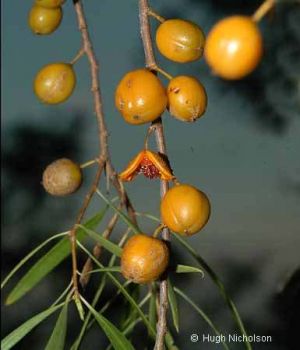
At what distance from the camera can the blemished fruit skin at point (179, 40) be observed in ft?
2.50

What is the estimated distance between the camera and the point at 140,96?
694 mm

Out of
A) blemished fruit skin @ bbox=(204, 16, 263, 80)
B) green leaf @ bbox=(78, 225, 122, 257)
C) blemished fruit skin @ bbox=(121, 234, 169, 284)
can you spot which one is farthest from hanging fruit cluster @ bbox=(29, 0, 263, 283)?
blemished fruit skin @ bbox=(204, 16, 263, 80)

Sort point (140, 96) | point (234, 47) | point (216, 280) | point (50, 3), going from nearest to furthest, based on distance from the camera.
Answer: point (234, 47), point (140, 96), point (50, 3), point (216, 280)

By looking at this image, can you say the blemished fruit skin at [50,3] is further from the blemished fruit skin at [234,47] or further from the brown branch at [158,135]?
the blemished fruit skin at [234,47]

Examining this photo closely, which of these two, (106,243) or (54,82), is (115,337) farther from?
(54,82)

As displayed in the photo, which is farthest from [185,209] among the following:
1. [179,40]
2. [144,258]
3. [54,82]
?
[54,82]

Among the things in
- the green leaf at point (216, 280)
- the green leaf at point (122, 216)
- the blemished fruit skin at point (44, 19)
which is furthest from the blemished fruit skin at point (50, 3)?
the green leaf at point (216, 280)

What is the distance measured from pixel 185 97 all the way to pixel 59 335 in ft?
1.16

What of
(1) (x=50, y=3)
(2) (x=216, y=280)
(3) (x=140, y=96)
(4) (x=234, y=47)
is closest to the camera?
(4) (x=234, y=47)

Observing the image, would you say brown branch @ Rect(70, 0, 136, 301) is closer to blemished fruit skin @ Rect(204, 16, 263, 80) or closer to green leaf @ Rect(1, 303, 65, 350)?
green leaf @ Rect(1, 303, 65, 350)

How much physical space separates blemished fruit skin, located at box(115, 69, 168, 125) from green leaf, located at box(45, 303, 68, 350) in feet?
0.97

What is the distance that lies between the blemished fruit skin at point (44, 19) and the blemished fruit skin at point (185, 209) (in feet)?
1.09

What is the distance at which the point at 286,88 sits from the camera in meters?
2.74

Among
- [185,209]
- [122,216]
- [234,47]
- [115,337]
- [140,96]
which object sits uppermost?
[234,47]
